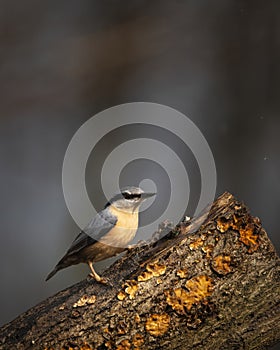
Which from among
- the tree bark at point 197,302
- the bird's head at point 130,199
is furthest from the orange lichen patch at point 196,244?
the bird's head at point 130,199

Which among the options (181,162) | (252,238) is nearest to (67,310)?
(252,238)

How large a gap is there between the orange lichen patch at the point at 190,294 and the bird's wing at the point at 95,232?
0.64m

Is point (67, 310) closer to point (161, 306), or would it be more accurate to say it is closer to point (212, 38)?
point (161, 306)

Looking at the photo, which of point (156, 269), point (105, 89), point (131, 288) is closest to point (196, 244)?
point (156, 269)

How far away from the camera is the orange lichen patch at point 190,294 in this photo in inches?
75.7

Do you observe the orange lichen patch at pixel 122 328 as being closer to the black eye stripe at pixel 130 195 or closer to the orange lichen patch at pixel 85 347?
the orange lichen patch at pixel 85 347

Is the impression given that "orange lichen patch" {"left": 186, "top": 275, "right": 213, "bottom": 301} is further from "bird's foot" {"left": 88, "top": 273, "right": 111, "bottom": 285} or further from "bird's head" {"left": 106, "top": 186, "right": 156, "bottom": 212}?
"bird's head" {"left": 106, "top": 186, "right": 156, "bottom": 212}

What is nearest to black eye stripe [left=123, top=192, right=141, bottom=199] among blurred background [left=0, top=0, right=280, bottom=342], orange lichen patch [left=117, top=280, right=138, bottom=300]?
orange lichen patch [left=117, top=280, right=138, bottom=300]

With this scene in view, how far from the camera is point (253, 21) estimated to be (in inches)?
172

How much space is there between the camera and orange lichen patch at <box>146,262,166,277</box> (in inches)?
77.6

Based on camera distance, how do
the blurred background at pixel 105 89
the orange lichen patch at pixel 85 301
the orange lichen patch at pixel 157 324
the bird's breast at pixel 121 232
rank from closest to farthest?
the orange lichen patch at pixel 157 324 → the orange lichen patch at pixel 85 301 → the bird's breast at pixel 121 232 → the blurred background at pixel 105 89

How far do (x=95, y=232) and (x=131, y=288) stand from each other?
57 centimetres

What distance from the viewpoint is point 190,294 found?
6.32ft

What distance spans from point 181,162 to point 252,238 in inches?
87.8
